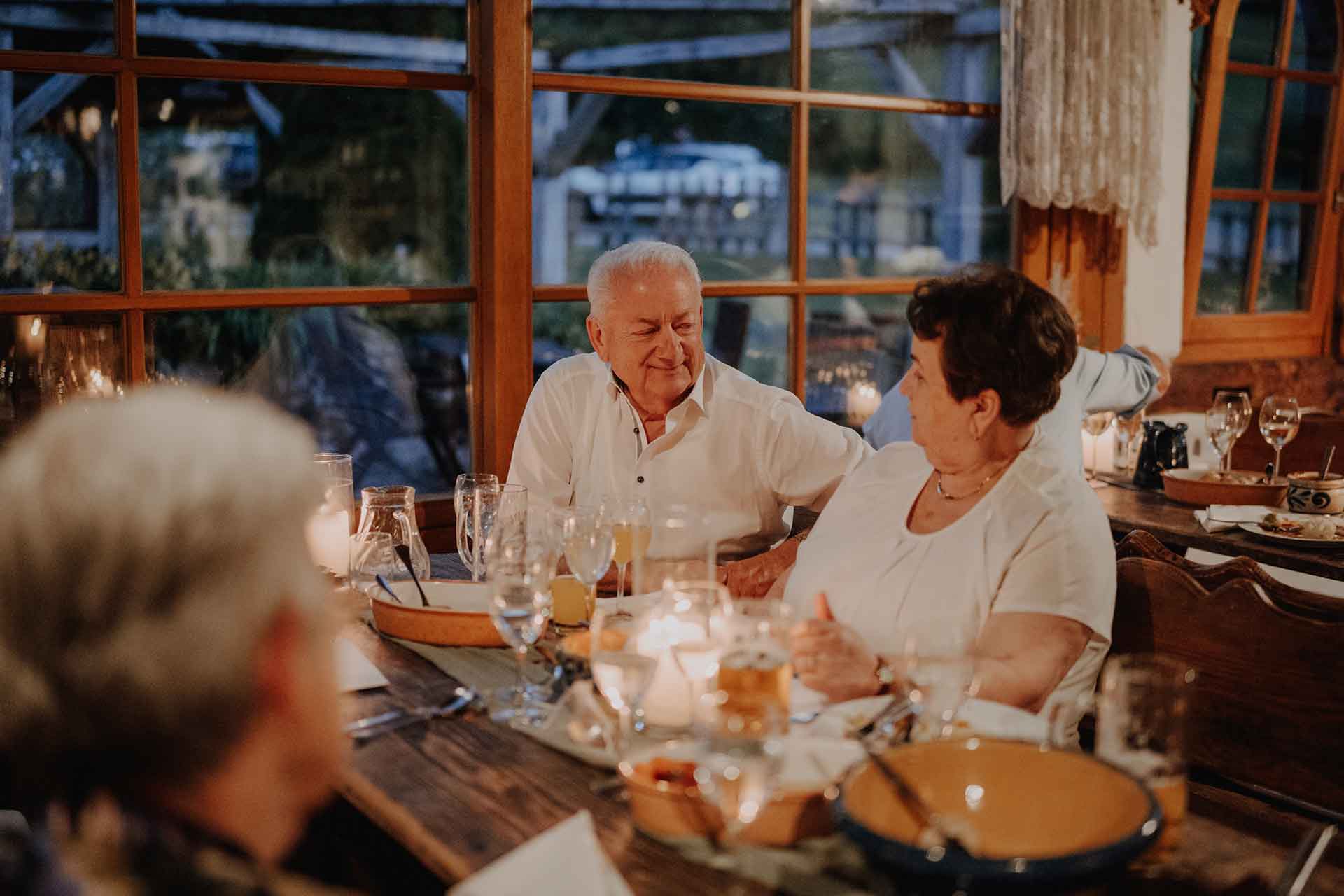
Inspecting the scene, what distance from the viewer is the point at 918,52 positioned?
13.4 ft

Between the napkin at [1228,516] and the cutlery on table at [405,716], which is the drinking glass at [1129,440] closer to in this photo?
the napkin at [1228,516]

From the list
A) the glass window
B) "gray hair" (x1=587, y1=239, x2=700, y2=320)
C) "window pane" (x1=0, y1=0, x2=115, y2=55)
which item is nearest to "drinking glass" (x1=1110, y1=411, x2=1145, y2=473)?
"gray hair" (x1=587, y1=239, x2=700, y2=320)

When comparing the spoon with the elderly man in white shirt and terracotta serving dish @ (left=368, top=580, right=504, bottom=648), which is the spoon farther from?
the elderly man in white shirt

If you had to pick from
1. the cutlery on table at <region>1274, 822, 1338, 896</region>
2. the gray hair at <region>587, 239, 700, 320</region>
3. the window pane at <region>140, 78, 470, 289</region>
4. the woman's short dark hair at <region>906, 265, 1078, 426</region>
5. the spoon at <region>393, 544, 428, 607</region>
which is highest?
the window pane at <region>140, 78, 470, 289</region>

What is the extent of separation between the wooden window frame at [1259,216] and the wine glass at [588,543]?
324 cm

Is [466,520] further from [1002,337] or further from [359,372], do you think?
[359,372]

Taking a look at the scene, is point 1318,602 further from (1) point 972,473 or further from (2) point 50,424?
(2) point 50,424

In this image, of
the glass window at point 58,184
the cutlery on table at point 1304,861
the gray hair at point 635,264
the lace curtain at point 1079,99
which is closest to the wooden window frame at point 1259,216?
the lace curtain at point 1079,99

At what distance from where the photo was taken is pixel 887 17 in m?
4.04

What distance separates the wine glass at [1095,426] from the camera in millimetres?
3682

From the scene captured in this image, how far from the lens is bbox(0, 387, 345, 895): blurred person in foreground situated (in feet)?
2.81

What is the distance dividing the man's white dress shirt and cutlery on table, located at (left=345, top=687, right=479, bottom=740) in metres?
1.07

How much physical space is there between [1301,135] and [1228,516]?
2486 mm

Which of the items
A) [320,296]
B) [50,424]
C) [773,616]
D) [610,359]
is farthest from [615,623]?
[320,296]
